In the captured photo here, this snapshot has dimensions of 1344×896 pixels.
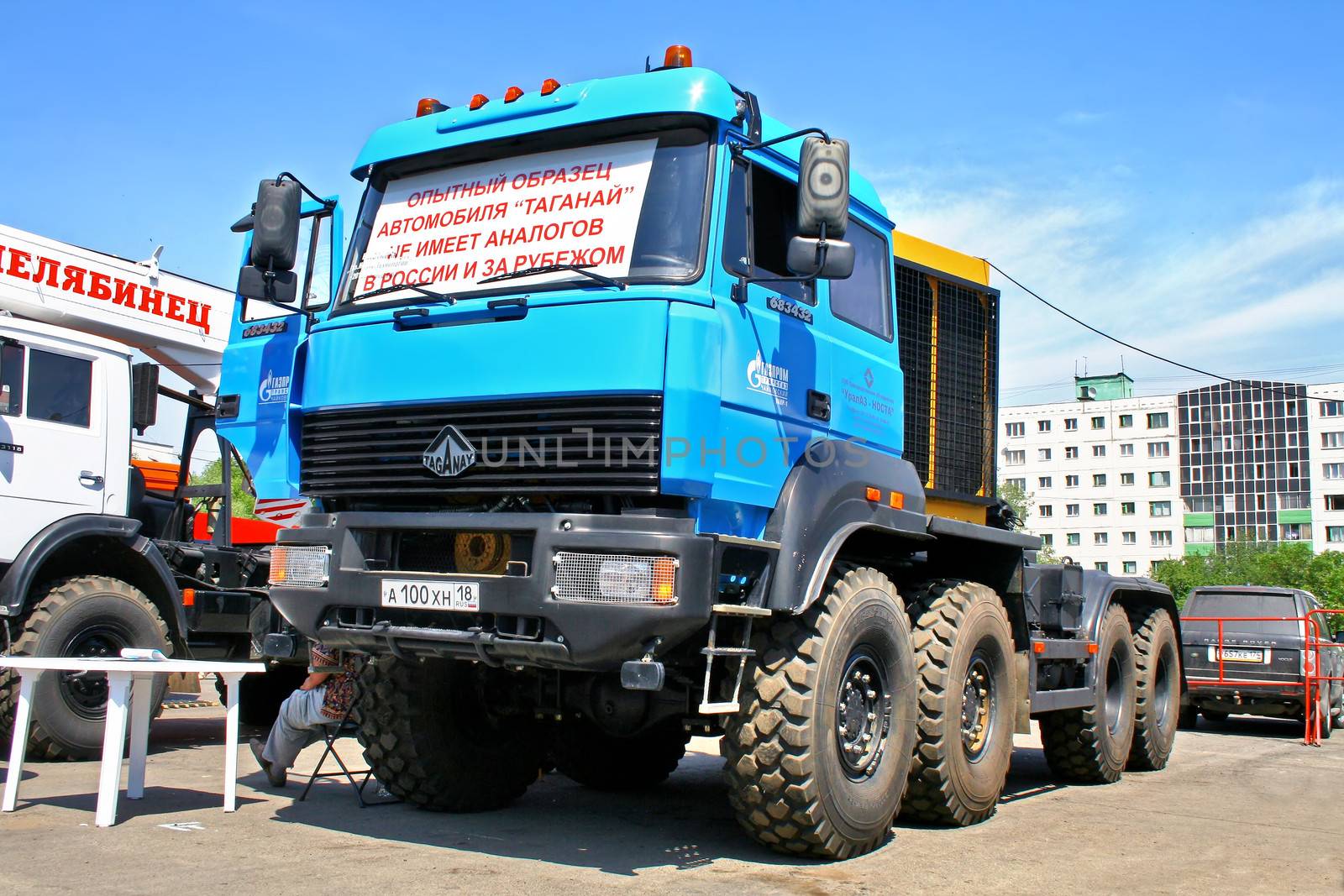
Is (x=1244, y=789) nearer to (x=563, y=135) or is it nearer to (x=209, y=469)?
(x=563, y=135)

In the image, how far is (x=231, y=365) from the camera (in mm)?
8617

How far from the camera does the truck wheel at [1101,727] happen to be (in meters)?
8.55

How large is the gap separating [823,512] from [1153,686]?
529 cm

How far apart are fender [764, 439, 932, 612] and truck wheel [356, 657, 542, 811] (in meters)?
1.94

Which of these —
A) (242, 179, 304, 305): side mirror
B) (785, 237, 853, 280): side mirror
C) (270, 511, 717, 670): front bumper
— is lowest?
(270, 511, 717, 670): front bumper

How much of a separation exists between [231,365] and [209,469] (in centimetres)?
1723

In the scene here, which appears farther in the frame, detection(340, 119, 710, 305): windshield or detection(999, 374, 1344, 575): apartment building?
detection(999, 374, 1344, 575): apartment building

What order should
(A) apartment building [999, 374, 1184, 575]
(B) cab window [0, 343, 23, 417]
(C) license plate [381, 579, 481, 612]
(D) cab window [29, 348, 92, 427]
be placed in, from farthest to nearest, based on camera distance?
1. (A) apartment building [999, 374, 1184, 575]
2. (D) cab window [29, 348, 92, 427]
3. (B) cab window [0, 343, 23, 417]
4. (C) license plate [381, 579, 481, 612]

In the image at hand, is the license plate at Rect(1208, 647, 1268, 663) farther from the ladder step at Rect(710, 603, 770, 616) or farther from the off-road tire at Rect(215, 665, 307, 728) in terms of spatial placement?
the ladder step at Rect(710, 603, 770, 616)

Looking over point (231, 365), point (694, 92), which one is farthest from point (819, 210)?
point (231, 365)

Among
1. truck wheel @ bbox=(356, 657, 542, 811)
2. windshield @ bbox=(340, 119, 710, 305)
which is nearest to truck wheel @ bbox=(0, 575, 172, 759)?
truck wheel @ bbox=(356, 657, 542, 811)

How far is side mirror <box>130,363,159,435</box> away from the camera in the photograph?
880cm

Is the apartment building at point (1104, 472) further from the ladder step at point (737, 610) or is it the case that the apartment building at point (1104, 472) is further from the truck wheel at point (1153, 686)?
the ladder step at point (737, 610)

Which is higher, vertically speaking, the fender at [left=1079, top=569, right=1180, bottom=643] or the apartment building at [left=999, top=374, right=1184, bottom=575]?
the apartment building at [left=999, top=374, right=1184, bottom=575]
